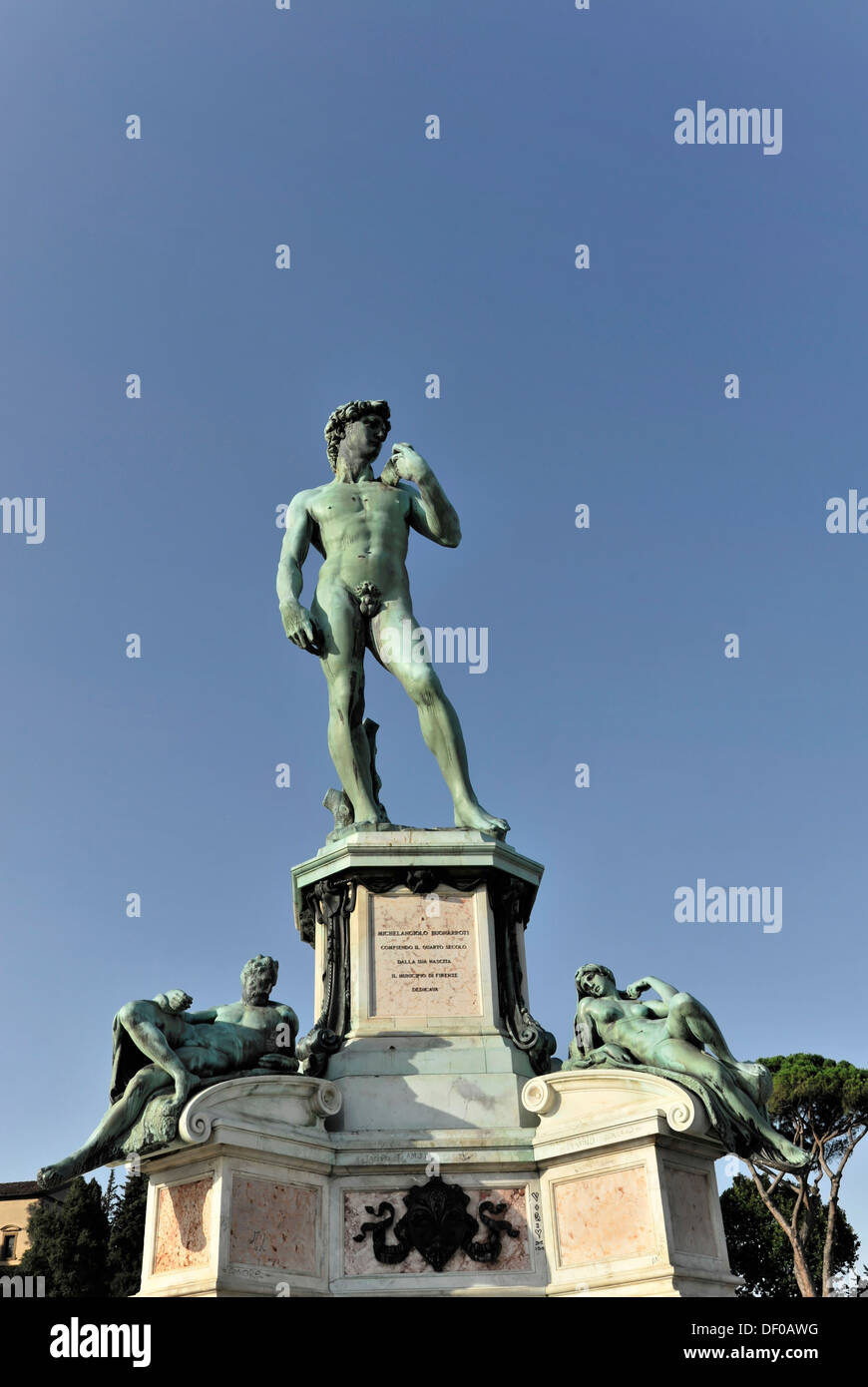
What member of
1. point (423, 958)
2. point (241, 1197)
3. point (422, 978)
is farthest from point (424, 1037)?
point (241, 1197)

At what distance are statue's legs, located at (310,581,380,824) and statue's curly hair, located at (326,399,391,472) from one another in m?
1.75

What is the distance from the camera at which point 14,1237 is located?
5166cm

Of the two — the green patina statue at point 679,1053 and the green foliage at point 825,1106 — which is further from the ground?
the green patina statue at point 679,1053

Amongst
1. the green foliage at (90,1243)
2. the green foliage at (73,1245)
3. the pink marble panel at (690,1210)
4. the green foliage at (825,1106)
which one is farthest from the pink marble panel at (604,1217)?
the green foliage at (825,1106)

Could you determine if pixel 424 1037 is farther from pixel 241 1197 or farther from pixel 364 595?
pixel 364 595

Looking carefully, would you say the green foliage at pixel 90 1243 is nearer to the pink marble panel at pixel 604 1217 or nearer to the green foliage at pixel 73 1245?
the green foliage at pixel 73 1245

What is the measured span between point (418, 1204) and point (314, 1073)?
1357mm

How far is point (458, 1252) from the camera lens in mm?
9352

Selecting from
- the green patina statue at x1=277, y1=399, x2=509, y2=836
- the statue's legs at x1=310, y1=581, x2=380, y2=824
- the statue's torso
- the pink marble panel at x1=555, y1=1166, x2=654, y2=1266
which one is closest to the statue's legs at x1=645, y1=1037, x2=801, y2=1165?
the pink marble panel at x1=555, y1=1166, x2=654, y2=1266

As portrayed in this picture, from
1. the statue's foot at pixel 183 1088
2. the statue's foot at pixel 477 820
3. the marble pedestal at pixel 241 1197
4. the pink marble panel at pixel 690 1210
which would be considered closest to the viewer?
the marble pedestal at pixel 241 1197

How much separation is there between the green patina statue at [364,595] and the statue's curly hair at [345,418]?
0.01 metres

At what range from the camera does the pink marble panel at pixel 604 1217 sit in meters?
8.91
